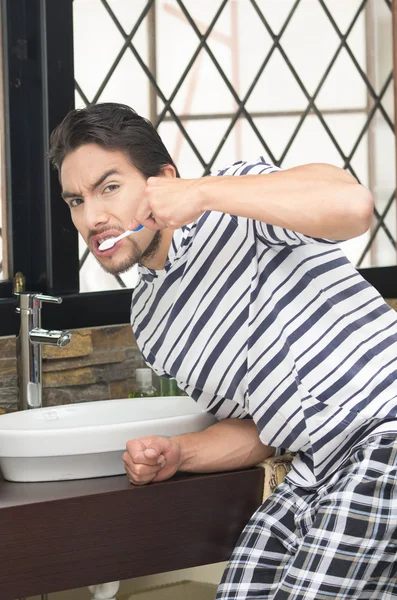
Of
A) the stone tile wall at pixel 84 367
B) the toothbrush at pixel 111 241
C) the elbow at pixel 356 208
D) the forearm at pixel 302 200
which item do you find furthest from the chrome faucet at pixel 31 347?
the elbow at pixel 356 208

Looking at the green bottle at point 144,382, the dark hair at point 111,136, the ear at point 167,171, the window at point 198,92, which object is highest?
the window at point 198,92

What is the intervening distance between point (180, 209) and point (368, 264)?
5.14 ft

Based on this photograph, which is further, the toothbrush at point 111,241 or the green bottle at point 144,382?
the green bottle at point 144,382

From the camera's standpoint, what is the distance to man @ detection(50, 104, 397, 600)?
149 centimetres

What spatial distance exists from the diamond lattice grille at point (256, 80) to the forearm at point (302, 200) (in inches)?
39.4

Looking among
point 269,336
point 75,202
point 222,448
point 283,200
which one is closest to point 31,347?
point 75,202

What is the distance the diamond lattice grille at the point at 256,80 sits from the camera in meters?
2.47

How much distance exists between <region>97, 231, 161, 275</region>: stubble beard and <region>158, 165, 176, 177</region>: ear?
12 cm

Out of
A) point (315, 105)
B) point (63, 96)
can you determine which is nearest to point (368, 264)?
point (315, 105)

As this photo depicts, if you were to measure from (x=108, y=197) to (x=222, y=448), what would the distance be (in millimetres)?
510

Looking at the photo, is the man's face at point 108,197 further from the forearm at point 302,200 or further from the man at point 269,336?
the forearm at point 302,200

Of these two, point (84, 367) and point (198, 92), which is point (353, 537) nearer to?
point (84, 367)

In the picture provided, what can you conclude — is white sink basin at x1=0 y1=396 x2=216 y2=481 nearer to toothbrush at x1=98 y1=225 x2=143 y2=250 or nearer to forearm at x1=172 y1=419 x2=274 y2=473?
forearm at x1=172 y1=419 x2=274 y2=473

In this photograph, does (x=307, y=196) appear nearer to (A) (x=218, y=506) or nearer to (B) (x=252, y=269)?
(B) (x=252, y=269)
